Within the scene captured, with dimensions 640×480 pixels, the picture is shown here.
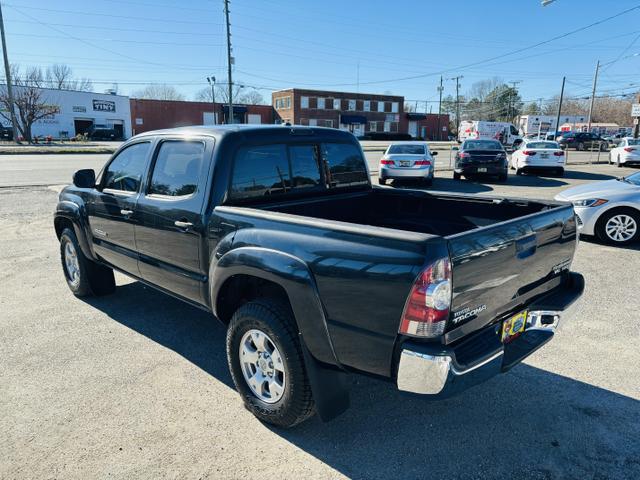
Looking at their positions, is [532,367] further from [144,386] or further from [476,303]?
[144,386]

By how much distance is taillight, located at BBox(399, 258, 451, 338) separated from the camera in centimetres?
219

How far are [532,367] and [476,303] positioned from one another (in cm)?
170

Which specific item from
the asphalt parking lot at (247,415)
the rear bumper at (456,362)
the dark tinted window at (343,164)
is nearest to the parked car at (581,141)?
the asphalt parking lot at (247,415)

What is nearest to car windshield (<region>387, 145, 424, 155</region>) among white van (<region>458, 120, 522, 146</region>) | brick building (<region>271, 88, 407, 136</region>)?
white van (<region>458, 120, 522, 146</region>)

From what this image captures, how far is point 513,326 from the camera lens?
9.30ft

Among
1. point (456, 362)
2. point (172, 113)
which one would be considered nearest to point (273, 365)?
point (456, 362)

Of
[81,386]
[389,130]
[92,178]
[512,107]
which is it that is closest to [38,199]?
[92,178]

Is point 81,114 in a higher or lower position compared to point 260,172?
higher

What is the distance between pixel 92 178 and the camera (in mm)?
4684

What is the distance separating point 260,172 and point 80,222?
2.46 meters

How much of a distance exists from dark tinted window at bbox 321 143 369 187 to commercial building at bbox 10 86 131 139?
190ft

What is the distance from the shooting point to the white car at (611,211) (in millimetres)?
7484

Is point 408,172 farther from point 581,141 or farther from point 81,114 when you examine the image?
point 81,114

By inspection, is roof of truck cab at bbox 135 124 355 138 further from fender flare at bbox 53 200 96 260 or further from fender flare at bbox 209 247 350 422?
fender flare at bbox 53 200 96 260
